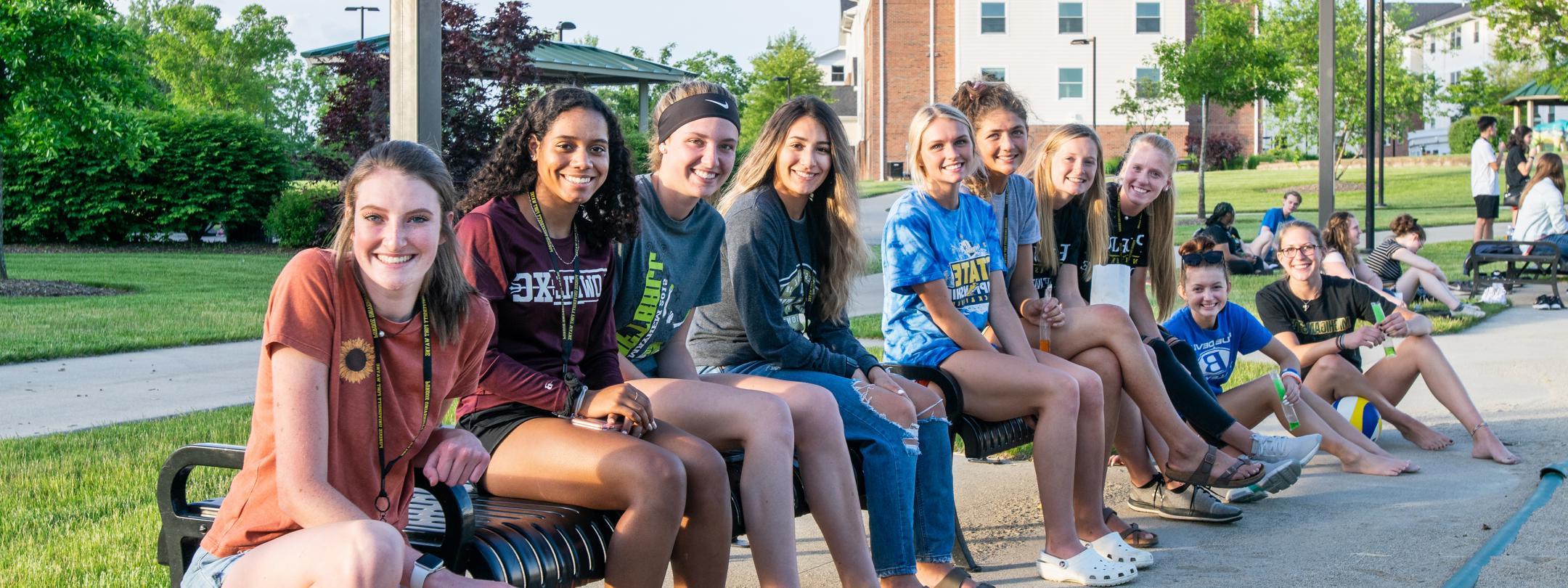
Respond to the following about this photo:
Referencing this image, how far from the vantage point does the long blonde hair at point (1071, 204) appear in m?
5.43

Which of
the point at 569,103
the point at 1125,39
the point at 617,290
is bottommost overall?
the point at 617,290

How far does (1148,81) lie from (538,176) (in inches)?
1618

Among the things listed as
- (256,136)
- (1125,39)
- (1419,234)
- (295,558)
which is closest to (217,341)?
(295,558)

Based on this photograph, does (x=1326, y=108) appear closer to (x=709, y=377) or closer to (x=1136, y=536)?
(x=1136, y=536)

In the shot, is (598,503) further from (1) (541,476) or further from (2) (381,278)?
(2) (381,278)

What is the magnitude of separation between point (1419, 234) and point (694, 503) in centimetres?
1050

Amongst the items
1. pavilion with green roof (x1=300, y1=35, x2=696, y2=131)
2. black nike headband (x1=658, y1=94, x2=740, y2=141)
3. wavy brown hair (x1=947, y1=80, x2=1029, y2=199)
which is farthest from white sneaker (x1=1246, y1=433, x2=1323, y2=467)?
pavilion with green roof (x1=300, y1=35, x2=696, y2=131)

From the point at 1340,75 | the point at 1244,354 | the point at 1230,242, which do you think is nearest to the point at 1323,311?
the point at 1244,354

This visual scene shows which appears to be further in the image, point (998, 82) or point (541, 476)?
point (998, 82)

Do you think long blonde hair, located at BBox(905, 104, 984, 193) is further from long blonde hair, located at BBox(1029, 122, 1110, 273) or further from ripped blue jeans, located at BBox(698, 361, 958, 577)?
ripped blue jeans, located at BBox(698, 361, 958, 577)

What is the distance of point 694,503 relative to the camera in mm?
3309

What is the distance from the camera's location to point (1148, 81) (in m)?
42.4

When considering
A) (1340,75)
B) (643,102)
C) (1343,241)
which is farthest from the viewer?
(1340,75)

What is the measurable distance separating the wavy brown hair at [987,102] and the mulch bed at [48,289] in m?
11.3
